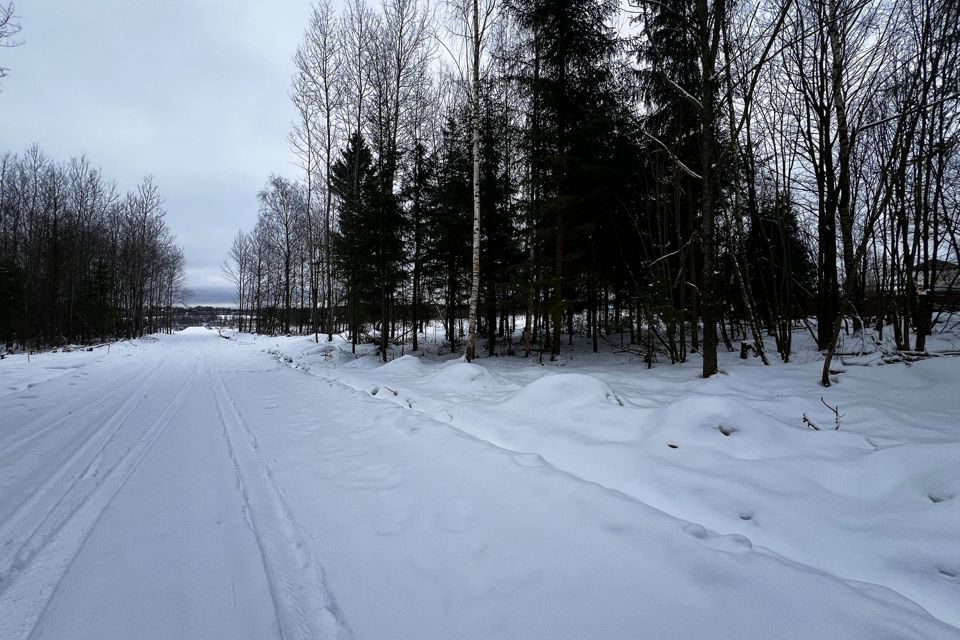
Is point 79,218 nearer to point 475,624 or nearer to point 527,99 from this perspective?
point 527,99

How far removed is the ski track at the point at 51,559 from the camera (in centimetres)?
181

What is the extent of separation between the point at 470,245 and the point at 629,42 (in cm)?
760

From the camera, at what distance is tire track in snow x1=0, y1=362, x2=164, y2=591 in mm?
2344

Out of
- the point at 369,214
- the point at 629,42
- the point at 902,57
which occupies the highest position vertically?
the point at 629,42

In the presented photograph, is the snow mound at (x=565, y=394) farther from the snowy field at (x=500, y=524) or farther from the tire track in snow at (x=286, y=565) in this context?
the tire track in snow at (x=286, y=565)

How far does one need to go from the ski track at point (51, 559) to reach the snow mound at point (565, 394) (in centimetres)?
457

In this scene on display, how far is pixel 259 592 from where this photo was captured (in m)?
2.02

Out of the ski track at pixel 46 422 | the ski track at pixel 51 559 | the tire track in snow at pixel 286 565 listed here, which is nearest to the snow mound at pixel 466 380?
the tire track in snow at pixel 286 565

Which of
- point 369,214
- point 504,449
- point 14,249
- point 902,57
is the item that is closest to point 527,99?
point 369,214

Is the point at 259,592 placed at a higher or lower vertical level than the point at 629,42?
lower

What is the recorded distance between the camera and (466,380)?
25.6ft

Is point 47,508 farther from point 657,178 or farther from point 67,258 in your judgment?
point 67,258

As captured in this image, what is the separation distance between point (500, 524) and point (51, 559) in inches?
116

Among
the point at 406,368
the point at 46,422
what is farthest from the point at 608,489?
the point at 46,422
